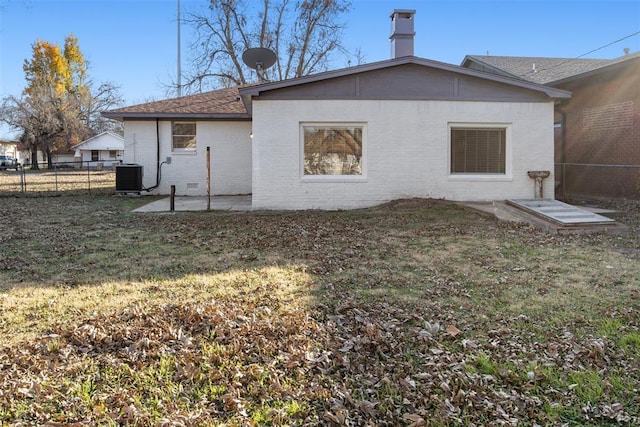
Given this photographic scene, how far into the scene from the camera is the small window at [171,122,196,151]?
15188 millimetres

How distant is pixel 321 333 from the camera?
3.53 meters

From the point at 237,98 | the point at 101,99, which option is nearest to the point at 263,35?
the point at 237,98

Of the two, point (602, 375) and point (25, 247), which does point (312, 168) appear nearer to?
point (25, 247)

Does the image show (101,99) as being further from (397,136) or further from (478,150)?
(478,150)

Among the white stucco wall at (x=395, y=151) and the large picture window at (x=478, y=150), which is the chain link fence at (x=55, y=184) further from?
the large picture window at (x=478, y=150)

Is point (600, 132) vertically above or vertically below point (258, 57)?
below

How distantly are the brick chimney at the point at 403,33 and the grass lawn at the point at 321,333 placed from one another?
→ 741 cm

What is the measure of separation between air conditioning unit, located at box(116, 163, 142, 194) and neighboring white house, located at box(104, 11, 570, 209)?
225 inches

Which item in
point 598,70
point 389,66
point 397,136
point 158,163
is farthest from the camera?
point 158,163

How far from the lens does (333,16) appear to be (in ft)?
96.1

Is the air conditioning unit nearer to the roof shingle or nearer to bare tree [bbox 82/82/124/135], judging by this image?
the roof shingle

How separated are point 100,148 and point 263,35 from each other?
3196 cm

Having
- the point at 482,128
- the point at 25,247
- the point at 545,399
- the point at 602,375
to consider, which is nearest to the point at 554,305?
the point at 602,375

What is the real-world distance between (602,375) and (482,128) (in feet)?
29.3
